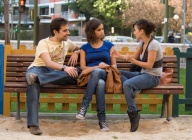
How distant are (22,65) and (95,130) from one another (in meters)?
1.43

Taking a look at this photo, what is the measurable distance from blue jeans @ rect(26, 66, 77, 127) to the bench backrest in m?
0.52

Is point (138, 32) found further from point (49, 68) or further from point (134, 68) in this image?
point (49, 68)

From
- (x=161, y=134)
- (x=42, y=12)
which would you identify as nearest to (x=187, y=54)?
(x=161, y=134)

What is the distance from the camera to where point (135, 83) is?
6938 millimetres

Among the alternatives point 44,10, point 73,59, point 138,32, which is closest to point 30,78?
point 73,59

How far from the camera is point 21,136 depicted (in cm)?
618

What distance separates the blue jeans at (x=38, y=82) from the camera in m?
6.66

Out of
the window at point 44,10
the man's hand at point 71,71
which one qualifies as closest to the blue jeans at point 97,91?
the man's hand at point 71,71

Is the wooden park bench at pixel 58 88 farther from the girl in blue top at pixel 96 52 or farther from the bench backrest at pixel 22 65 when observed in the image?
the girl in blue top at pixel 96 52

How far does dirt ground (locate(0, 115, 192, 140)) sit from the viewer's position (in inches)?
247

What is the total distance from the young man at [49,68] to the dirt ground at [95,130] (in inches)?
12.6

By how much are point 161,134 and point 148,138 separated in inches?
20.8

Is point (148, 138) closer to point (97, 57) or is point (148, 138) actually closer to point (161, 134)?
point (161, 134)

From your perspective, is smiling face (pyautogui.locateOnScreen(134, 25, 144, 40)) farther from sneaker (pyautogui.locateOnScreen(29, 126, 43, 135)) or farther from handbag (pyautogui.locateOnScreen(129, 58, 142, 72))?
sneaker (pyautogui.locateOnScreen(29, 126, 43, 135))
